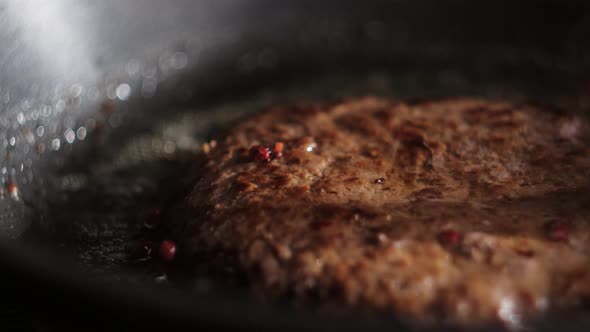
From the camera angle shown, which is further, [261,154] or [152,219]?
[152,219]

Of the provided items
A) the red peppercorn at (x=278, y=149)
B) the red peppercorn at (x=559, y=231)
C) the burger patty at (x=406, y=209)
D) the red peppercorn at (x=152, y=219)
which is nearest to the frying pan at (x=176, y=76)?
the red peppercorn at (x=152, y=219)

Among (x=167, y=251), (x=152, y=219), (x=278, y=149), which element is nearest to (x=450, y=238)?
(x=278, y=149)

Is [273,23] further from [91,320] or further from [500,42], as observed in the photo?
[91,320]

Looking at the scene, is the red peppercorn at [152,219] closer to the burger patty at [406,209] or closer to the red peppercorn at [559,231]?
the burger patty at [406,209]

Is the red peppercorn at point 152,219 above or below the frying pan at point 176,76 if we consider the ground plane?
below

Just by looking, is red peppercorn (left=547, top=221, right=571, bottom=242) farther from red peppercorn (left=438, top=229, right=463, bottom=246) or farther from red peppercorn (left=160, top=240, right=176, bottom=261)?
red peppercorn (left=160, top=240, right=176, bottom=261)

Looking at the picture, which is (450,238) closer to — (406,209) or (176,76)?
(406,209)

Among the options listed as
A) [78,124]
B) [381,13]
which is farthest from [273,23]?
[78,124]
